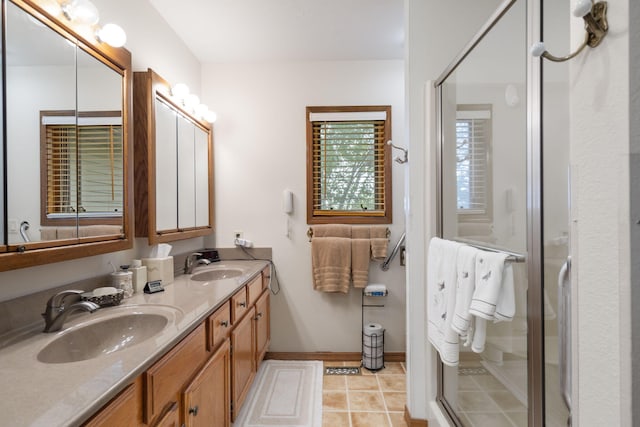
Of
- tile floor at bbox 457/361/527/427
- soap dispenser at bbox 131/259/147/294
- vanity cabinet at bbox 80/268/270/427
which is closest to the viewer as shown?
vanity cabinet at bbox 80/268/270/427

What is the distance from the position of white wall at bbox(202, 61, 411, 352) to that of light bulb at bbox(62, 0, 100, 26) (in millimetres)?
1408

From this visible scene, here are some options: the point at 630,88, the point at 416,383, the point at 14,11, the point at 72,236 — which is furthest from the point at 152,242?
the point at 630,88

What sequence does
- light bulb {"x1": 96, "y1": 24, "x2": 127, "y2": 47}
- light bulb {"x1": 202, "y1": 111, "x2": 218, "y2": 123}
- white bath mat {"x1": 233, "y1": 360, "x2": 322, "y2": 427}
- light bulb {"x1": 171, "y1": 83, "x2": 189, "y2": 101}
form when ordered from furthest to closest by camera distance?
light bulb {"x1": 202, "y1": 111, "x2": 218, "y2": 123}, light bulb {"x1": 171, "y1": 83, "x2": 189, "y2": 101}, white bath mat {"x1": 233, "y1": 360, "x2": 322, "y2": 427}, light bulb {"x1": 96, "y1": 24, "x2": 127, "y2": 47}

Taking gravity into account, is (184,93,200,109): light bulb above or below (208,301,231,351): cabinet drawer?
above

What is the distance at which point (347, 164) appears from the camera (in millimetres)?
2672

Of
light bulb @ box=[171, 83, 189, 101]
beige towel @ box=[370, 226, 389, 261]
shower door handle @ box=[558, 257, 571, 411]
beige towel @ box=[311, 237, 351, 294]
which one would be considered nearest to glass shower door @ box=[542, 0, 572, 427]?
shower door handle @ box=[558, 257, 571, 411]

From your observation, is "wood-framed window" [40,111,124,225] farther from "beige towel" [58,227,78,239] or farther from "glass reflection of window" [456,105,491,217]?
"glass reflection of window" [456,105,491,217]

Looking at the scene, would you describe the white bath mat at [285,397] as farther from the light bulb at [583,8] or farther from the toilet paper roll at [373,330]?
the light bulb at [583,8]

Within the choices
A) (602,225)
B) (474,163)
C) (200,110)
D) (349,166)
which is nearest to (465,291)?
(474,163)

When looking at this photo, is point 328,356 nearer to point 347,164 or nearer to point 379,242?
point 379,242

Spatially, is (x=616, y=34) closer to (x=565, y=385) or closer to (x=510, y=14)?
(x=565, y=385)

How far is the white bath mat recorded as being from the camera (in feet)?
6.21

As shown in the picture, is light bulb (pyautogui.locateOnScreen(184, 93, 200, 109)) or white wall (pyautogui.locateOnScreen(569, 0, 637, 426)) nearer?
white wall (pyautogui.locateOnScreen(569, 0, 637, 426))

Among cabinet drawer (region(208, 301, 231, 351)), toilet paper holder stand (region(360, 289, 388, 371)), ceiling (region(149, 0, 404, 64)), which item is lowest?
toilet paper holder stand (region(360, 289, 388, 371))
